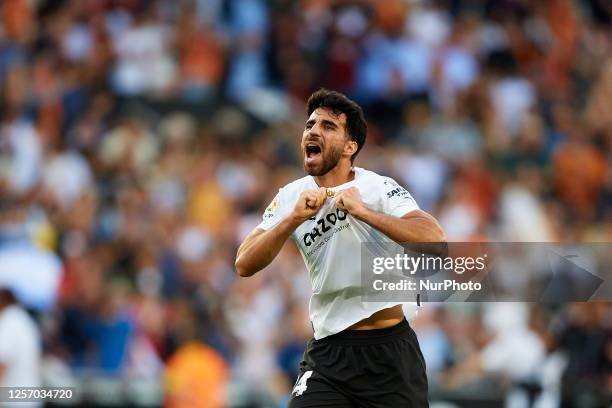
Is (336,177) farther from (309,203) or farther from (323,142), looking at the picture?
(309,203)

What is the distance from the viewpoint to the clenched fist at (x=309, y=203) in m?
6.39

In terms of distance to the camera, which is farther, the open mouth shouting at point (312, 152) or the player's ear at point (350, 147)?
the player's ear at point (350, 147)

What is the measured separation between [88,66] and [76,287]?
13.4ft

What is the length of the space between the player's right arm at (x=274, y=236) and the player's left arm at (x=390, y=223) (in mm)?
133

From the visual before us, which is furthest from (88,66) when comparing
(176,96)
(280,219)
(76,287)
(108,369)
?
(280,219)

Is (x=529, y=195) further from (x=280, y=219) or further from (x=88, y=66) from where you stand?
(x=280, y=219)

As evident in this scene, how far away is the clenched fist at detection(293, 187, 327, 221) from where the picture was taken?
639 centimetres

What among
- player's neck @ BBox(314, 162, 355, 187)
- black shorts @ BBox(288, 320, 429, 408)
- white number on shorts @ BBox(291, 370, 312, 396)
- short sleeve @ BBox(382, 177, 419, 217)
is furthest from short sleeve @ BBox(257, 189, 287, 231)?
white number on shorts @ BBox(291, 370, 312, 396)

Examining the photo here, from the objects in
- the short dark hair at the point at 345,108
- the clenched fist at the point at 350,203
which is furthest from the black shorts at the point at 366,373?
the short dark hair at the point at 345,108

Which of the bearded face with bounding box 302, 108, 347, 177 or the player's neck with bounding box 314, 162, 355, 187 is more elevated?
the bearded face with bounding box 302, 108, 347, 177

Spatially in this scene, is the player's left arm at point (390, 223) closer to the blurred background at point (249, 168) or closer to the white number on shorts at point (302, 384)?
the white number on shorts at point (302, 384)

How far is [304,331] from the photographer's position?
11.9 m

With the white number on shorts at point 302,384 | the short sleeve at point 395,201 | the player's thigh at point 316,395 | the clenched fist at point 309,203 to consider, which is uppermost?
the short sleeve at point 395,201

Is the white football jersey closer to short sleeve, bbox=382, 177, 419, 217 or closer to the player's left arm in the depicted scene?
short sleeve, bbox=382, 177, 419, 217
